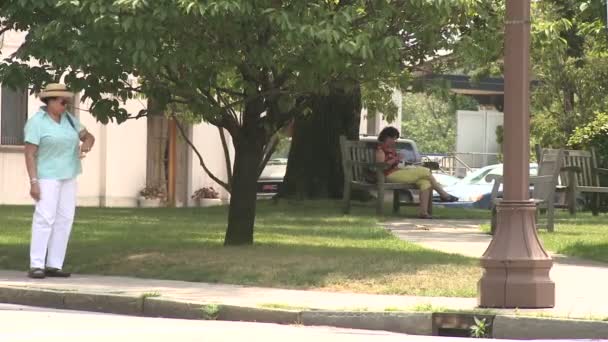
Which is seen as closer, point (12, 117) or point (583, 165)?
point (583, 165)

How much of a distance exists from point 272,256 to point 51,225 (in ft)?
7.07

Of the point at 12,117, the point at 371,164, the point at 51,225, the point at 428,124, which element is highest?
the point at 428,124

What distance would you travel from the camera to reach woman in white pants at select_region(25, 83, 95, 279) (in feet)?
39.3

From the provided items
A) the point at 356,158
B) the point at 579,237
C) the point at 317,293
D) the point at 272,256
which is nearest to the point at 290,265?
the point at 272,256

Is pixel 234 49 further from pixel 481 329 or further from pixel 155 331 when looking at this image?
pixel 481 329

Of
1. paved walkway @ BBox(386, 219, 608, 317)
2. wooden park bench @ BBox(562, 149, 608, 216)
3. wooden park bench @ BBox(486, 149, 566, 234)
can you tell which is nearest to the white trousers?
paved walkway @ BBox(386, 219, 608, 317)

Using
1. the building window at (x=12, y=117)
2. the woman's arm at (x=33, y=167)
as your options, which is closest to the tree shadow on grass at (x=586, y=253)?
the woman's arm at (x=33, y=167)

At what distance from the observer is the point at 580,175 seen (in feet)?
62.7

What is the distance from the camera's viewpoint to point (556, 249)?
14.0 m

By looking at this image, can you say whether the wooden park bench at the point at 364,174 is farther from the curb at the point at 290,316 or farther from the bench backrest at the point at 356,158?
the curb at the point at 290,316

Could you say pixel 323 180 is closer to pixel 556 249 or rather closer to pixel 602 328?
pixel 556 249

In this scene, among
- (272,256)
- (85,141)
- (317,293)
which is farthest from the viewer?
(85,141)

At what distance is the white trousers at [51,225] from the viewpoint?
470 inches

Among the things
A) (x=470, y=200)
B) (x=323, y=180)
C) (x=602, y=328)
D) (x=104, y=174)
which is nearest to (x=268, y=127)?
(x=602, y=328)
